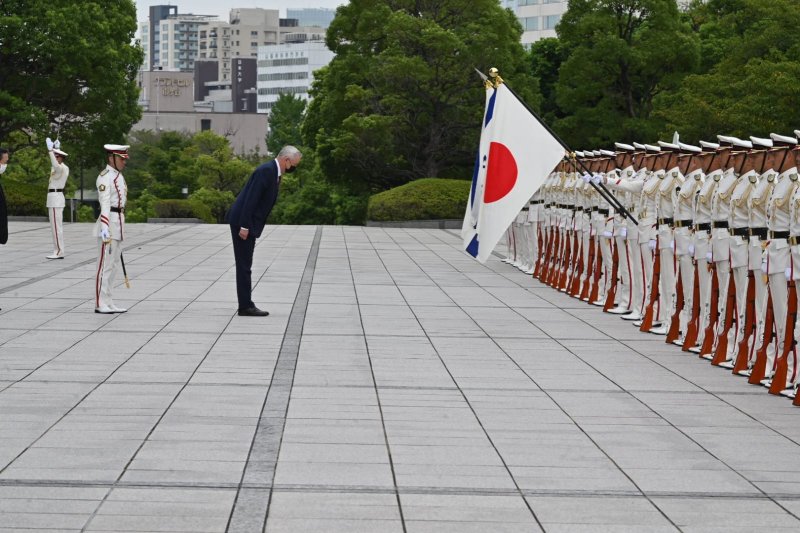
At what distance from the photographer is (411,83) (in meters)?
43.5

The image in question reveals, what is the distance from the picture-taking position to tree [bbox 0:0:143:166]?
37.4 meters

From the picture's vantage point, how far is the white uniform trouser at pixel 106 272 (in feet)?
43.4

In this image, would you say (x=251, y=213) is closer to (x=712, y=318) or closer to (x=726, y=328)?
(x=712, y=318)

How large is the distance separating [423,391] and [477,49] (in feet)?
116

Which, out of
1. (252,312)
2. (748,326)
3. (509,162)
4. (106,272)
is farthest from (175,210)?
(748,326)

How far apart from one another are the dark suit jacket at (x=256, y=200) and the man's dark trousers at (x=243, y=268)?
0.12 m

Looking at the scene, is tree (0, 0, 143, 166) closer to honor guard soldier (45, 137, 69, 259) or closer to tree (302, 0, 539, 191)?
tree (302, 0, 539, 191)

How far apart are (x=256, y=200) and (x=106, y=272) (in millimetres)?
1745

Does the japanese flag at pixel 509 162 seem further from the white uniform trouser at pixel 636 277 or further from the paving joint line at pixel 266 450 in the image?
the paving joint line at pixel 266 450

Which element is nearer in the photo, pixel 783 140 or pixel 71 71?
pixel 783 140

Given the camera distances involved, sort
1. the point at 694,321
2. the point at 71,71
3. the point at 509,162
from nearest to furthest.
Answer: the point at 694,321, the point at 509,162, the point at 71,71

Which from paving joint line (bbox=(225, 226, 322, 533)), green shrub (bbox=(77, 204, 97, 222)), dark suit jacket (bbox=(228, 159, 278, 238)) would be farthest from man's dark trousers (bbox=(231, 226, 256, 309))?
green shrub (bbox=(77, 204, 97, 222))

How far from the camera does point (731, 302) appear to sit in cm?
1063

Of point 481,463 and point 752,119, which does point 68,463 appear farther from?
point 752,119
